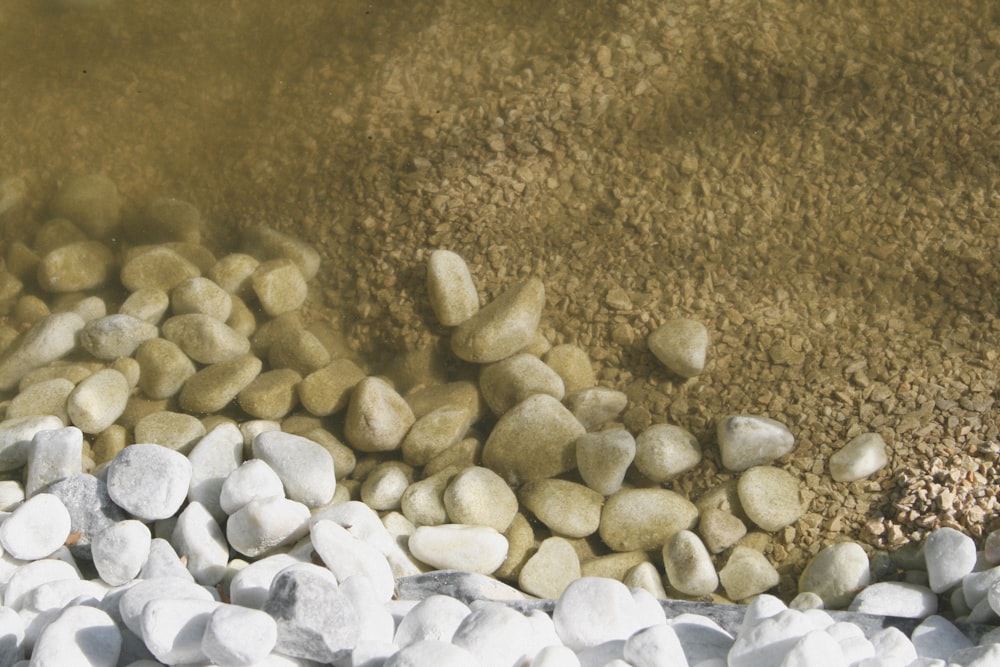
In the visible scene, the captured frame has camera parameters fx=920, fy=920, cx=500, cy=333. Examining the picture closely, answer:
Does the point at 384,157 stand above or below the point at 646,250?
above

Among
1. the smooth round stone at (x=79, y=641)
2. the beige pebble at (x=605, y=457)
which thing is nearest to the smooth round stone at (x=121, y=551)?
the smooth round stone at (x=79, y=641)

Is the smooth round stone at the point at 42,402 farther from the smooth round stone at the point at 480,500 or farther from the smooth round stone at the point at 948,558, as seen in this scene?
the smooth round stone at the point at 948,558

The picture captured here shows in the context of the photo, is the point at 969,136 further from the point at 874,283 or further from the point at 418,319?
the point at 418,319

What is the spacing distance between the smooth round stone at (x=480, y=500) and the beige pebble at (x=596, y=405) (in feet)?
0.41

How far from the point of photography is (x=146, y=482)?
917 millimetres

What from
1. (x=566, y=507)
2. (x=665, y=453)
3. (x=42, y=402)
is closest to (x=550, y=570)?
(x=566, y=507)

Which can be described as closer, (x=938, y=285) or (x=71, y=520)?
(x=71, y=520)

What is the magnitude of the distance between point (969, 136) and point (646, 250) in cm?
40

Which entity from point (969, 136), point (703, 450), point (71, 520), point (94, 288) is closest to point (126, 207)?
point (94, 288)

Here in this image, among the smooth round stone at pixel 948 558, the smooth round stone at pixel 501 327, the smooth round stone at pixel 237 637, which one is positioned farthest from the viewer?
the smooth round stone at pixel 501 327

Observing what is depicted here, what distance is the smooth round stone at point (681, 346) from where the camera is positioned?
1042 mm

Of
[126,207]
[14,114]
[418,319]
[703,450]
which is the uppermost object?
[14,114]

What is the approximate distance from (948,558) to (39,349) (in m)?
1.02

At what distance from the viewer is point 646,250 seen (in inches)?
43.9
